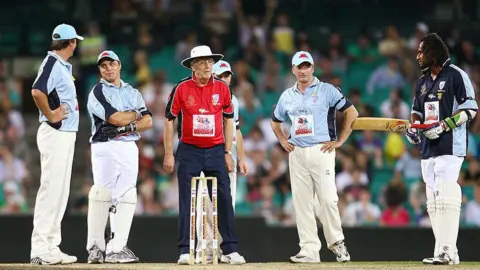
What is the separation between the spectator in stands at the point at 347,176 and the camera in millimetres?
15531

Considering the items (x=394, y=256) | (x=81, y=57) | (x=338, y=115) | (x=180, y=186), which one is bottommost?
(x=394, y=256)

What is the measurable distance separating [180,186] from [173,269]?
1.03 meters

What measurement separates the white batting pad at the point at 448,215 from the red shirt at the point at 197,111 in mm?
2037

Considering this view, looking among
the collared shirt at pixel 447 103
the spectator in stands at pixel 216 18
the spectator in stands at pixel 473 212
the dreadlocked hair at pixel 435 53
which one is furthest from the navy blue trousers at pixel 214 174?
the spectator in stands at pixel 216 18

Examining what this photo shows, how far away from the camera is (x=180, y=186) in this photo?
32.9 feet

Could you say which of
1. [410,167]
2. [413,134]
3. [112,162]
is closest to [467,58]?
[410,167]

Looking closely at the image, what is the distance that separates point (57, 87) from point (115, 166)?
954mm

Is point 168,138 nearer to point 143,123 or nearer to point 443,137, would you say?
point 143,123

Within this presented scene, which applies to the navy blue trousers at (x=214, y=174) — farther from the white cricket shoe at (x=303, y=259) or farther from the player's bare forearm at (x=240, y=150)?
the player's bare forearm at (x=240, y=150)

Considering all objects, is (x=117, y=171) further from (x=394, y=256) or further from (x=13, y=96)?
(x=13, y=96)

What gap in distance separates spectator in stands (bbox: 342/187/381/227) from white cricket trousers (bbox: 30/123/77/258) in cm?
594

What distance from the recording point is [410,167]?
16.1 metres

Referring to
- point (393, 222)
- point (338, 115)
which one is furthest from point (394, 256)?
point (338, 115)

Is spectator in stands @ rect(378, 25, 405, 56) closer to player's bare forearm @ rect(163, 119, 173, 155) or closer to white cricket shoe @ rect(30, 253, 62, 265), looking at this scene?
player's bare forearm @ rect(163, 119, 173, 155)
